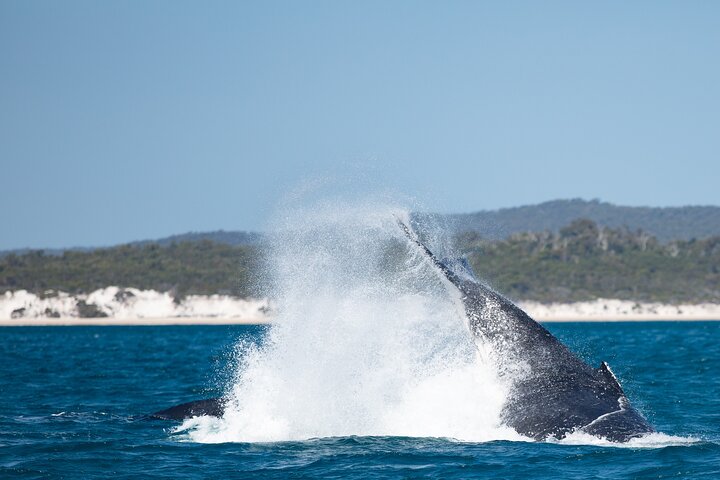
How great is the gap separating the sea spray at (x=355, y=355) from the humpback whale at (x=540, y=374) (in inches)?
18.0

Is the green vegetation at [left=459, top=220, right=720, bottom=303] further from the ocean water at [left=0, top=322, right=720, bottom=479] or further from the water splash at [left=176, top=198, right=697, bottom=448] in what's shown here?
the water splash at [left=176, top=198, right=697, bottom=448]

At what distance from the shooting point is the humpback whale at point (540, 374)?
43.9ft

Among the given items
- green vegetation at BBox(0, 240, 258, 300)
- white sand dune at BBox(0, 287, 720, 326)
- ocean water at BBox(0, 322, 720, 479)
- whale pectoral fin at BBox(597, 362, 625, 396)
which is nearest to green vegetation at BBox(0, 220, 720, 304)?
green vegetation at BBox(0, 240, 258, 300)

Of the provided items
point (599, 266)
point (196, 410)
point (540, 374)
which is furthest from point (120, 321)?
point (540, 374)

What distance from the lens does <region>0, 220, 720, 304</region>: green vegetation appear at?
114812 millimetres

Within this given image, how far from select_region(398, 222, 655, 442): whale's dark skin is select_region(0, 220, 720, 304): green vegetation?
3694 inches

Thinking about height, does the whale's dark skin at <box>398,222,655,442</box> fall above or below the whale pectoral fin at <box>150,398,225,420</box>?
above

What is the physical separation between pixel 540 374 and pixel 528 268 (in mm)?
113368

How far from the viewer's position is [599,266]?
130000 millimetres

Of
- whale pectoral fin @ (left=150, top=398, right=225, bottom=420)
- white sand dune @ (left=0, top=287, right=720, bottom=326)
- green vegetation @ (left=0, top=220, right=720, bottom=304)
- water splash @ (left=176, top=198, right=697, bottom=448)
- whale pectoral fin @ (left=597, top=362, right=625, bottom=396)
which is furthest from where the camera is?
green vegetation @ (left=0, top=220, right=720, bottom=304)

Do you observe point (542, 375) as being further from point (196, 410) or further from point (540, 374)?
point (196, 410)

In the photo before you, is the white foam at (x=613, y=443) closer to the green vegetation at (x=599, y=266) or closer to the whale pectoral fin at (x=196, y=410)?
the whale pectoral fin at (x=196, y=410)

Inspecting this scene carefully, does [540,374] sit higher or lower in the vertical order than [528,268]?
lower

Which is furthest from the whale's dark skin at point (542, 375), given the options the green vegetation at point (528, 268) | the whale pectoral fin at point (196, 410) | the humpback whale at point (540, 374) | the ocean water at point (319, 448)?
the green vegetation at point (528, 268)
